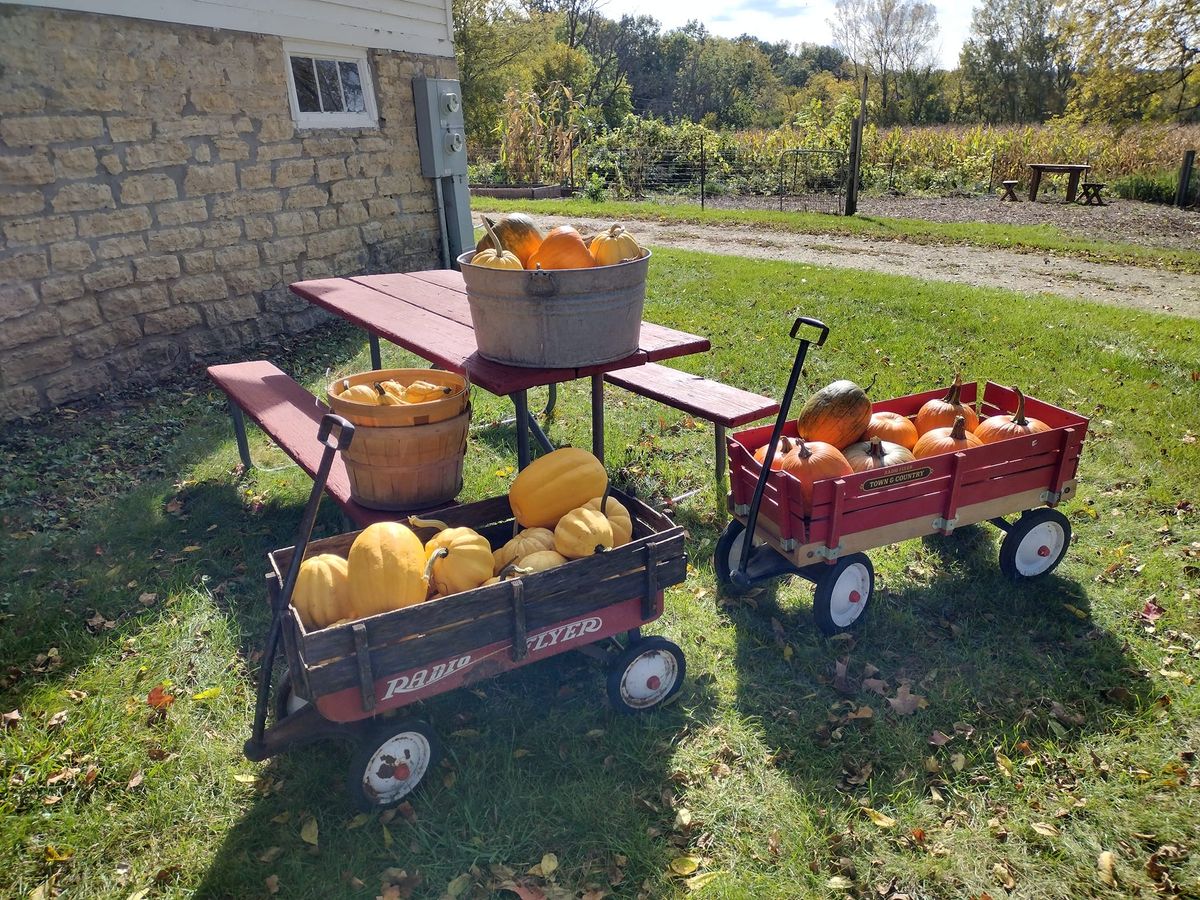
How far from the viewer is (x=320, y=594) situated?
2.49 meters

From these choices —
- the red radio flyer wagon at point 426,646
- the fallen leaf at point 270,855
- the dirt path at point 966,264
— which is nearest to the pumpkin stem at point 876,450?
the red radio flyer wagon at point 426,646

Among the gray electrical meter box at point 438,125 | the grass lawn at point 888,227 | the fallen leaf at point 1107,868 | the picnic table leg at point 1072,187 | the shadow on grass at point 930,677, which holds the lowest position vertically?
the fallen leaf at point 1107,868

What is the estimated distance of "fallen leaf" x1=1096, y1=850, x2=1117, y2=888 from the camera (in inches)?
92.2

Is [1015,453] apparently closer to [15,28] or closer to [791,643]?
[791,643]

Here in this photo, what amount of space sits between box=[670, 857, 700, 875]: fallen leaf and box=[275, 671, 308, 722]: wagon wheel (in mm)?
1352

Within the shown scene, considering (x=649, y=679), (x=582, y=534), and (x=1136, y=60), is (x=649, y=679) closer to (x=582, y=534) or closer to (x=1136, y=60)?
(x=582, y=534)

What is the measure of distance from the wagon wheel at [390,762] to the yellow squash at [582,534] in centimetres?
75

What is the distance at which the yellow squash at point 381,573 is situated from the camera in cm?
246

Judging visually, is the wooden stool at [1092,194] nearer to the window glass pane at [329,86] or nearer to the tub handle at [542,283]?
the window glass pane at [329,86]

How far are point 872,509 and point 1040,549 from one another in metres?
1.08

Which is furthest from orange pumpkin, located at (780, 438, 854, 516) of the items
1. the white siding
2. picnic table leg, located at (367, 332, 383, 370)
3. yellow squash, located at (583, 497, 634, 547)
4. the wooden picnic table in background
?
the wooden picnic table in background

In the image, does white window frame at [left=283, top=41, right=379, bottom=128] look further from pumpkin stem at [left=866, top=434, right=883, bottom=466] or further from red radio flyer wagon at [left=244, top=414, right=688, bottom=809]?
pumpkin stem at [left=866, top=434, right=883, bottom=466]

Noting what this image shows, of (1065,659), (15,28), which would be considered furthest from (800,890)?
(15,28)

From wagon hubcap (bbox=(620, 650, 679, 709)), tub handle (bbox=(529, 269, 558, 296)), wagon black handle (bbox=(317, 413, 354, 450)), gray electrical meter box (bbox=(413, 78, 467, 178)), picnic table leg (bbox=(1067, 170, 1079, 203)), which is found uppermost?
gray electrical meter box (bbox=(413, 78, 467, 178))
